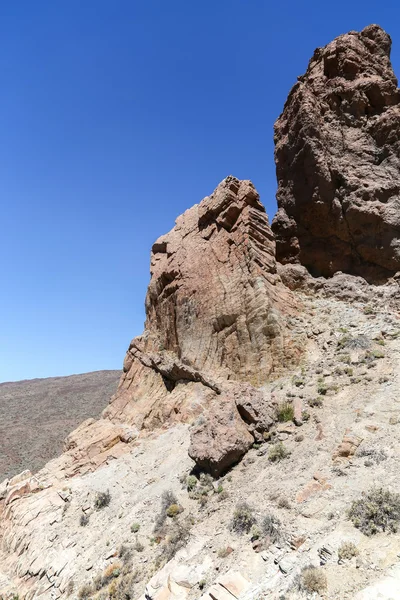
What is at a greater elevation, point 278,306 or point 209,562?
point 278,306

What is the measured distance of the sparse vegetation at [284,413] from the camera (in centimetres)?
1191

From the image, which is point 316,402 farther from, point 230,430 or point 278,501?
point 278,501

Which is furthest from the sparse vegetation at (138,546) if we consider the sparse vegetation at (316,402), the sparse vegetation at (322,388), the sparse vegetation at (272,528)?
the sparse vegetation at (322,388)

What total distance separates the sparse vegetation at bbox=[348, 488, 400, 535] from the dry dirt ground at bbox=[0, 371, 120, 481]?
41.5m

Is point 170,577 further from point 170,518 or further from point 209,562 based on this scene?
point 170,518

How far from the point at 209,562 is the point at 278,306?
10.6 m

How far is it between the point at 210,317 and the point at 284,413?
6536mm

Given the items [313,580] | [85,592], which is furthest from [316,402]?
[85,592]

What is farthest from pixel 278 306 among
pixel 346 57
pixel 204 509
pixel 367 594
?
pixel 346 57

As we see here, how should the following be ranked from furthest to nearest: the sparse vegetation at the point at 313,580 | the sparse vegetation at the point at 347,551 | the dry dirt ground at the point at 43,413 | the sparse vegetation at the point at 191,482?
the dry dirt ground at the point at 43,413 → the sparse vegetation at the point at 191,482 → the sparse vegetation at the point at 347,551 → the sparse vegetation at the point at 313,580

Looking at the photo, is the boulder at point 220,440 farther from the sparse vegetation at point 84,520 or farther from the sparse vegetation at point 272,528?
the sparse vegetation at point 84,520

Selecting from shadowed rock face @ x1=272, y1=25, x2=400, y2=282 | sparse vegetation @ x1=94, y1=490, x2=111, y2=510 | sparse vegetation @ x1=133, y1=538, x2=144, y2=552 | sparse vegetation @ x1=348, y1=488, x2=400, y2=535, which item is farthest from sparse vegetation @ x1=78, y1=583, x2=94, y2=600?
shadowed rock face @ x1=272, y1=25, x2=400, y2=282

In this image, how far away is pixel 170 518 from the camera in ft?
34.3

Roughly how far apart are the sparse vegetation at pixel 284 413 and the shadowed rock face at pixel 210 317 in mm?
2625
